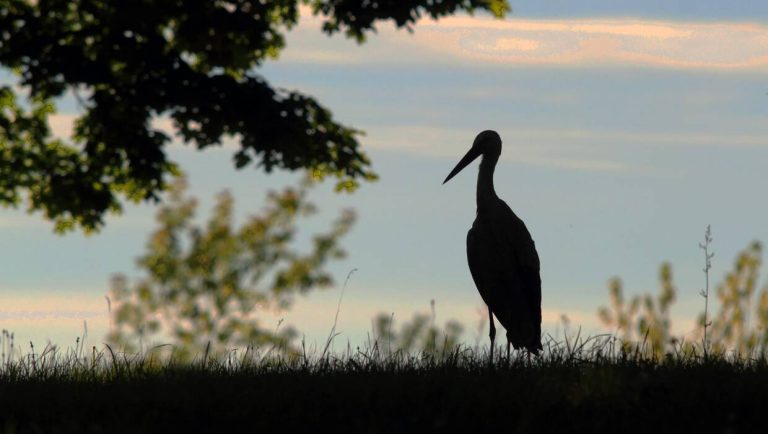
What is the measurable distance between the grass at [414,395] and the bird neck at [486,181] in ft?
10.0

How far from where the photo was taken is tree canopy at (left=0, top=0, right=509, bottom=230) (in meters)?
11.3

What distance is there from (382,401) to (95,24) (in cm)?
587

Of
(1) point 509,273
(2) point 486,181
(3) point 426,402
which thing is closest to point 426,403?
(3) point 426,402

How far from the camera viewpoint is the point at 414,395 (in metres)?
8.63

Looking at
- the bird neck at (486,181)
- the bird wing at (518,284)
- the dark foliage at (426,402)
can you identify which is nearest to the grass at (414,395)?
the dark foliage at (426,402)

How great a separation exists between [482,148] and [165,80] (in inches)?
186

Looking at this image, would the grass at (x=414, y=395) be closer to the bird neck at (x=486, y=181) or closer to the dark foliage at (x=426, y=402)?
the dark foliage at (x=426, y=402)

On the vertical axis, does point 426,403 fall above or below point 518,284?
below

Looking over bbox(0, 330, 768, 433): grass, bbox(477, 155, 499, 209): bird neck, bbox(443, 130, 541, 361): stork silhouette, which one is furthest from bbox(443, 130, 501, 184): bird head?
bbox(0, 330, 768, 433): grass

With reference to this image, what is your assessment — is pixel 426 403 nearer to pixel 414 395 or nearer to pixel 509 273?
pixel 414 395

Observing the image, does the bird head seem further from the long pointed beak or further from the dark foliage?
the dark foliage

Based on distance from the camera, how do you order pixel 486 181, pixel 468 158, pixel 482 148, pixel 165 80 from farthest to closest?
pixel 468 158
pixel 482 148
pixel 486 181
pixel 165 80

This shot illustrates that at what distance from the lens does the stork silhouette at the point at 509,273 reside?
41.6 ft

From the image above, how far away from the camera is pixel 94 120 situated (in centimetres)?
1206
